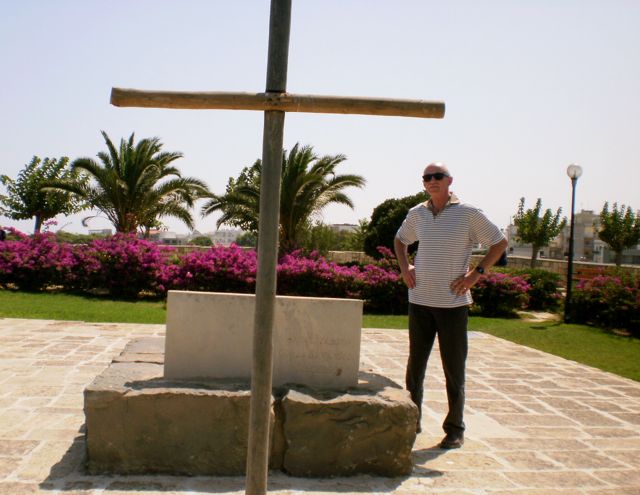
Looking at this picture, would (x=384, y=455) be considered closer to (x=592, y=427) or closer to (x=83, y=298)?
(x=592, y=427)

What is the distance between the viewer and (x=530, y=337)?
1038 centimetres

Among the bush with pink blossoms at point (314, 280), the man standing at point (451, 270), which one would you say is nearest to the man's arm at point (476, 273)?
the man standing at point (451, 270)

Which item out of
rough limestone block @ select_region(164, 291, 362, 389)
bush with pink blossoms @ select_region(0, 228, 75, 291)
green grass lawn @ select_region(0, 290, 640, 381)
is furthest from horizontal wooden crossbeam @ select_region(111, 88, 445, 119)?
bush with pink blossoms @ select_region(0, 228, 75, 291)

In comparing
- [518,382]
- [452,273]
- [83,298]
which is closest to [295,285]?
[83,298]

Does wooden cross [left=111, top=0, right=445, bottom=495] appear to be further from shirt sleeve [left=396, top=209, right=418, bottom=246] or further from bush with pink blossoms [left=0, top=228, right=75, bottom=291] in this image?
bush with pink blossoms [left=0, top=228, right=75, bottom=291]

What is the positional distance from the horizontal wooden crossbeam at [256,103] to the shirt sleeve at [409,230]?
7.40ft

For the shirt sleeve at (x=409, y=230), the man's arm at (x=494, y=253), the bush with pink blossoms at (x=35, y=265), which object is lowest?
the bush with pink blossoms at (x=35, y=265)

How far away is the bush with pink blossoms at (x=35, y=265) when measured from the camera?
13.9m

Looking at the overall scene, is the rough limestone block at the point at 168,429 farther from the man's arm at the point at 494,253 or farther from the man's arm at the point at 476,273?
the man's arm at the point at 494,253

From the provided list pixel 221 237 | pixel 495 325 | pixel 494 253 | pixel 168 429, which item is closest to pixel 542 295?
pixel 495 325

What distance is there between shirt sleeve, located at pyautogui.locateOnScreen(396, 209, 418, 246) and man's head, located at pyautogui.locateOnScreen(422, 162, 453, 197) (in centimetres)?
29

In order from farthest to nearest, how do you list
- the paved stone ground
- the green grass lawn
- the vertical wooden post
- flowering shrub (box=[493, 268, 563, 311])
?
flowering shrub (box=[493, 268, 563, 311])
the green grass lawn
the paved stone ground
the vertical wooden post

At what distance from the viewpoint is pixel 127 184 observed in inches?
748

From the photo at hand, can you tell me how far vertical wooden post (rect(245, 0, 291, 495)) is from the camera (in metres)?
1.99
